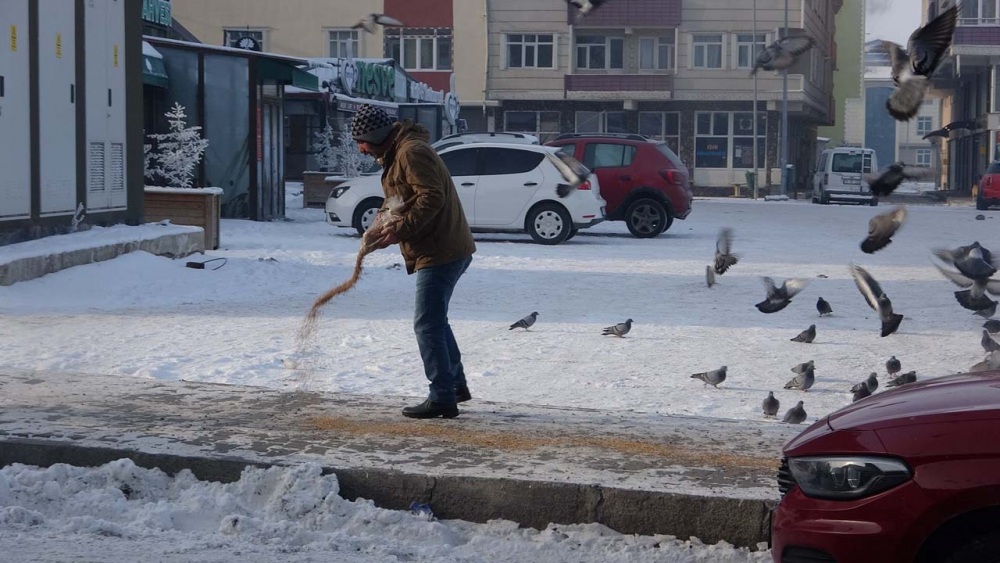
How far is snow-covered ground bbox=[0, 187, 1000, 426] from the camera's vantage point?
28.1 ft

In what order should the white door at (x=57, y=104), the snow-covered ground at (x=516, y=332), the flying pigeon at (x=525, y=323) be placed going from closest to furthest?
the snow-covered ground at (x=516, y=332) < the flying pigeon at (x=525, y=323) < the white door at (x=57, y=104)

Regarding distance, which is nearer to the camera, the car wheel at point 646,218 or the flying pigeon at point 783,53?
the flying pigeon at point 783,53

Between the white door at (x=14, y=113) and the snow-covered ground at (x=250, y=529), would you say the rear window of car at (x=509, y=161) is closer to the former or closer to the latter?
the white door at (x=14, y=113)

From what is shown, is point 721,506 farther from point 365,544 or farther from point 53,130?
point 53,130

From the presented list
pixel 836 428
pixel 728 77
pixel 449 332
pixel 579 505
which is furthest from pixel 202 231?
pixel 728 77

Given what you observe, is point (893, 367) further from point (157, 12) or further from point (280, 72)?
point (157, 12)

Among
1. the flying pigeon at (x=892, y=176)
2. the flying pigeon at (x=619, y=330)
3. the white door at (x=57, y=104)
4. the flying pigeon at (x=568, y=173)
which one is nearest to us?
the flying pigeon at (x=892, y=176)

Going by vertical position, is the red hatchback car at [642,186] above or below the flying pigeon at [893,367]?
above

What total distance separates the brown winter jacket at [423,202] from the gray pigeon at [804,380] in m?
2.59

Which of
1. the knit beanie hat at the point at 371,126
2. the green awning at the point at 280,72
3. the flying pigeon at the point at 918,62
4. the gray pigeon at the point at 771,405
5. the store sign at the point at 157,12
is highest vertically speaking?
the store sign at the point at 157,12

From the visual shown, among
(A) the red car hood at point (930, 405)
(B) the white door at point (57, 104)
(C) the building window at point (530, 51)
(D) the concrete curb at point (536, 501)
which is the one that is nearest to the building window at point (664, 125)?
(C) the building window at point (530, 51)

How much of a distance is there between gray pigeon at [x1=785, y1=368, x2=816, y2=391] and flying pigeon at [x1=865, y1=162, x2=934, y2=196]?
234cm

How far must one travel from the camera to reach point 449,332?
22.5 feet

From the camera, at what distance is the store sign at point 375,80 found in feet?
119
